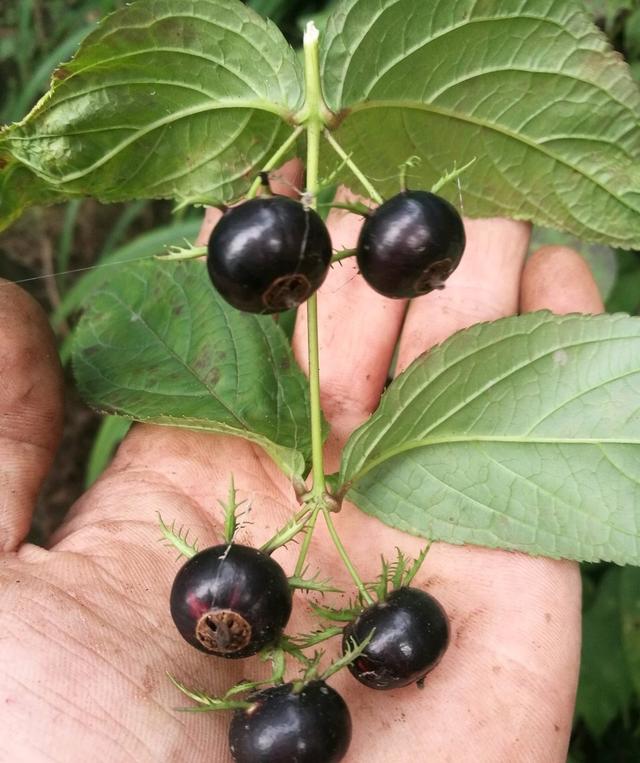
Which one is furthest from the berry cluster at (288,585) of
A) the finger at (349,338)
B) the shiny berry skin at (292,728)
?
the finger at (349,338)

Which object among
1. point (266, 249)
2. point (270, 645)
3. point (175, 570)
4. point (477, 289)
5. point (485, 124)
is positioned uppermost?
point (485, 124)

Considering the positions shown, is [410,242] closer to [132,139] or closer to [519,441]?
[519,441]

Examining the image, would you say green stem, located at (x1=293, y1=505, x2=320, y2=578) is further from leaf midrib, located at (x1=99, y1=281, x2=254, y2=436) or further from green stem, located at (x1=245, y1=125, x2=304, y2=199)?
green stem, located at (x1=245, y1=125, x2=304, y2=199)

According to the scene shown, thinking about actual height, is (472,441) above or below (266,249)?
below

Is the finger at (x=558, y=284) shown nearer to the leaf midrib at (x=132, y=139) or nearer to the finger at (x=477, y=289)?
the finger at (x=477, y=289)

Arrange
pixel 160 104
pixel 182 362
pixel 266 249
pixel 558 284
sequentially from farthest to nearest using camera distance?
pixel 558 284
pixel 182 362
pixel 160 104
pixel 266 249

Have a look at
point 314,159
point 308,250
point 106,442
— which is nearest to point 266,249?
point 308,250
